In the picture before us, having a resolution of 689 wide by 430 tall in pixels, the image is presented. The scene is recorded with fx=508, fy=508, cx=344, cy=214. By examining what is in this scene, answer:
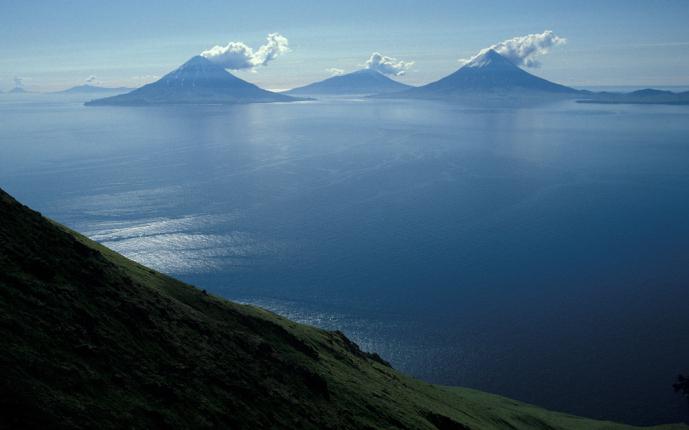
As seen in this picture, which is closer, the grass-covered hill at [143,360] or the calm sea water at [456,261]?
the grass-covered hill at [143,360]

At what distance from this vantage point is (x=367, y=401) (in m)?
38.9

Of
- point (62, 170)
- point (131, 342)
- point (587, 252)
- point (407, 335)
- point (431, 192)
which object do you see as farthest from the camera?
point (62, 170)

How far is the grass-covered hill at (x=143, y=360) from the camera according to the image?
70.3 feet

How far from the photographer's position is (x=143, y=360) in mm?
26750

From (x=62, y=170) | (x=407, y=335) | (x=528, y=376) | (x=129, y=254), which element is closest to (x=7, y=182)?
(x=62, y=170)

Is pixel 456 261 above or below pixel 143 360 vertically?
below

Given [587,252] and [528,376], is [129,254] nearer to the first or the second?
[528,376]

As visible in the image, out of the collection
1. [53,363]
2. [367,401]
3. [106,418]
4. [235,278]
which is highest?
[53,363]

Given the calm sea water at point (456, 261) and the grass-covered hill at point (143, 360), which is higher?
the grass-covered hill at point (143, 360)

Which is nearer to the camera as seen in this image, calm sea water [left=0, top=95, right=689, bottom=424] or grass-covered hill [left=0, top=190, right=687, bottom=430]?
grass-covered hill [left=0, top=190, right=687, bottom=430]

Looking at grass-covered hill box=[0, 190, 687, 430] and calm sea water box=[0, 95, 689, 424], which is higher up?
grass-covered hill box=[0, 190, 687, 430]

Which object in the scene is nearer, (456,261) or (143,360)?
(143,360)

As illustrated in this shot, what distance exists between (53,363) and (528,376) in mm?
69310

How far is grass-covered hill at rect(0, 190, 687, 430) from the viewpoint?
21.4 m
